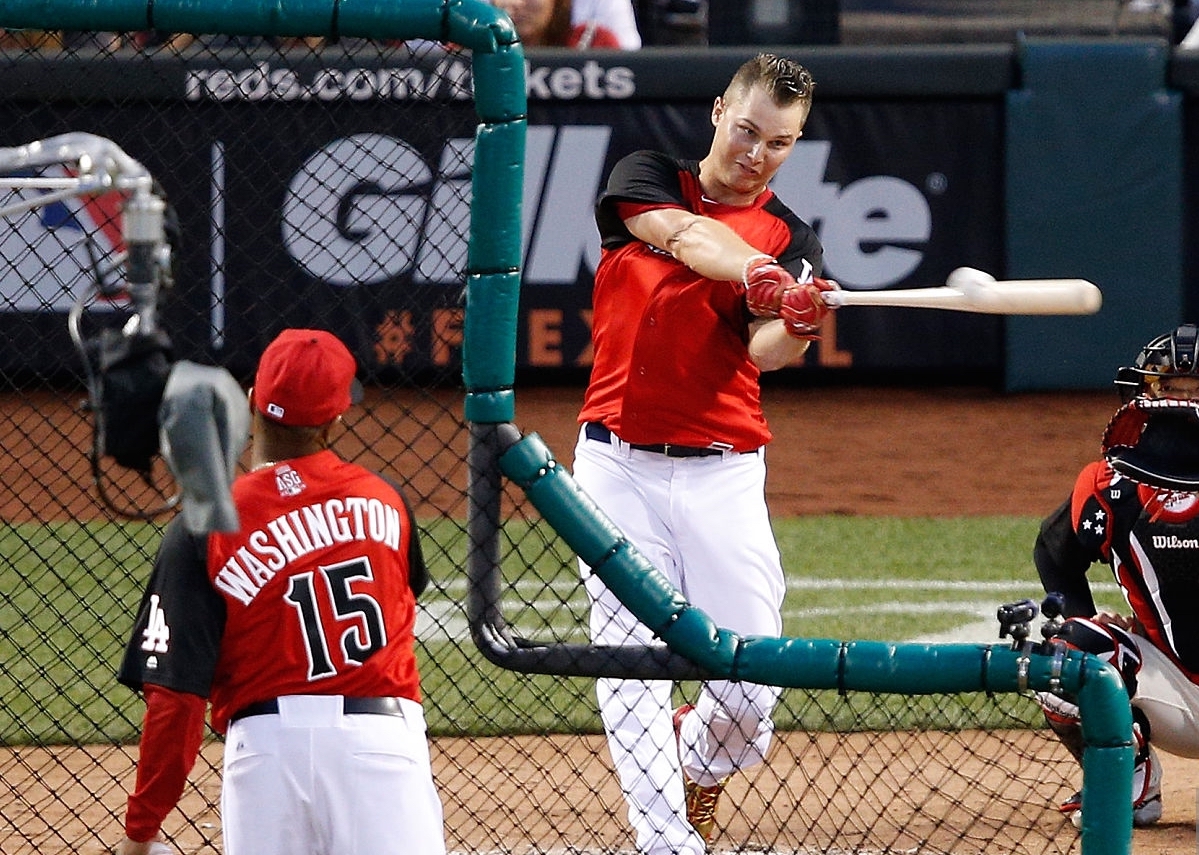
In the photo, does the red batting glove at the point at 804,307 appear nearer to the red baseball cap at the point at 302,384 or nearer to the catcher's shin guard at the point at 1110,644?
the red baseball cap at the point at 302,384

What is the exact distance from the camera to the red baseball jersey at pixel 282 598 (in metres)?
3.16

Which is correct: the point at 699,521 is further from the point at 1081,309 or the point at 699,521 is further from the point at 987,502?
the point at 987,502

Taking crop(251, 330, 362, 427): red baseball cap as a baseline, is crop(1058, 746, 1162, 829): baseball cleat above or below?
below

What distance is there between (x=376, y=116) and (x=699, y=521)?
5384 millimetres

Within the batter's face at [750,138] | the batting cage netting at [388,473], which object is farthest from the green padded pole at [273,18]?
the batter's face at [750,138]

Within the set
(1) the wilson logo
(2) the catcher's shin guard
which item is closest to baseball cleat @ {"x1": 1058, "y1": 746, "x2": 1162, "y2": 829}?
(2) the catcher's shin guard

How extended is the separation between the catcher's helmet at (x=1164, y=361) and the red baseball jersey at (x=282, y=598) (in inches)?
91.6

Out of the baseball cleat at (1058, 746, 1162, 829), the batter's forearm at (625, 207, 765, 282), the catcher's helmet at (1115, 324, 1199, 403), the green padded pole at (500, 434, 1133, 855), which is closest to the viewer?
the green padded pole at (500, 434, 1133, 855)

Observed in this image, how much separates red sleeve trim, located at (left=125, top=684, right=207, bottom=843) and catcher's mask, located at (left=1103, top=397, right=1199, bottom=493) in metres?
2.52

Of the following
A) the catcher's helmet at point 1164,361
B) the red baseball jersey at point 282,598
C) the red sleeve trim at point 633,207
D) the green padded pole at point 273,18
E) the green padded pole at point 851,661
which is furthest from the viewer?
the catcher's helmet at point 1164,361

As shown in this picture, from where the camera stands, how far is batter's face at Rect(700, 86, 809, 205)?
14.4 feet

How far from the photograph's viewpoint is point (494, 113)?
3.78 meters

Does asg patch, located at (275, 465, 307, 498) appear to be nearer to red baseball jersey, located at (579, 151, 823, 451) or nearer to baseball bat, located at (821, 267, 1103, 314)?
baseball bat, located at (821, 267, 1103, 314)

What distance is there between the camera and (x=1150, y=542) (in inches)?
183
